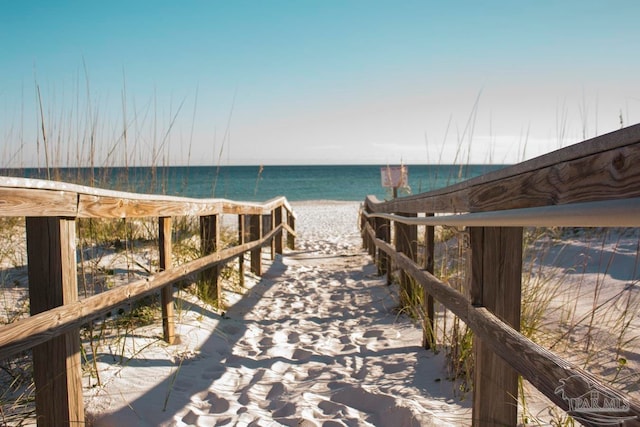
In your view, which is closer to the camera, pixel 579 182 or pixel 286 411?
pixel 579 182

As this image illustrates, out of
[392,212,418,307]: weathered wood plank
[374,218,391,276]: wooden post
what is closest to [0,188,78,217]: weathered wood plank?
[392,212,418,307]: weathered wood plank

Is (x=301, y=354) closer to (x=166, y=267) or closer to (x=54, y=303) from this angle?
(x=166, y=267)

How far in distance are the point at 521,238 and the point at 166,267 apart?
88.7 inches

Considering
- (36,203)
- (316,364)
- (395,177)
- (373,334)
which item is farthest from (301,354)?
(395,177)

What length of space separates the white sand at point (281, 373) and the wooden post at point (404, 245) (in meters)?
0.19

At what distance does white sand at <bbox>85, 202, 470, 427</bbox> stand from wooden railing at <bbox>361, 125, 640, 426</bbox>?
50cm

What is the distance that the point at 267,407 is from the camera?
2486 mm

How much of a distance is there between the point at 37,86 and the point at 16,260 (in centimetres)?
200

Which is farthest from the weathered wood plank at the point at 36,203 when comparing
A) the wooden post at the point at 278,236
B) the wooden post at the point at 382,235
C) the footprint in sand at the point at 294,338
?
the wooden post at the point at 278,236

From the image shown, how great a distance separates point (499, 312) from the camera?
1841 mm

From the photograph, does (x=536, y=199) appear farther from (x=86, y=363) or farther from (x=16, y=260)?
(x=16, y=260)

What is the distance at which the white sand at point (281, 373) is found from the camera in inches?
91.6

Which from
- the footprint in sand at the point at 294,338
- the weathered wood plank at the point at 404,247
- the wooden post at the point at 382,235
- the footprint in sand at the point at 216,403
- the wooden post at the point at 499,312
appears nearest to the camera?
the wooden post at the point at 499,312

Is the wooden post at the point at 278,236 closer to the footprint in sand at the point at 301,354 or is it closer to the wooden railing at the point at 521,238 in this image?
the footprint in sand at the point at 301,354
